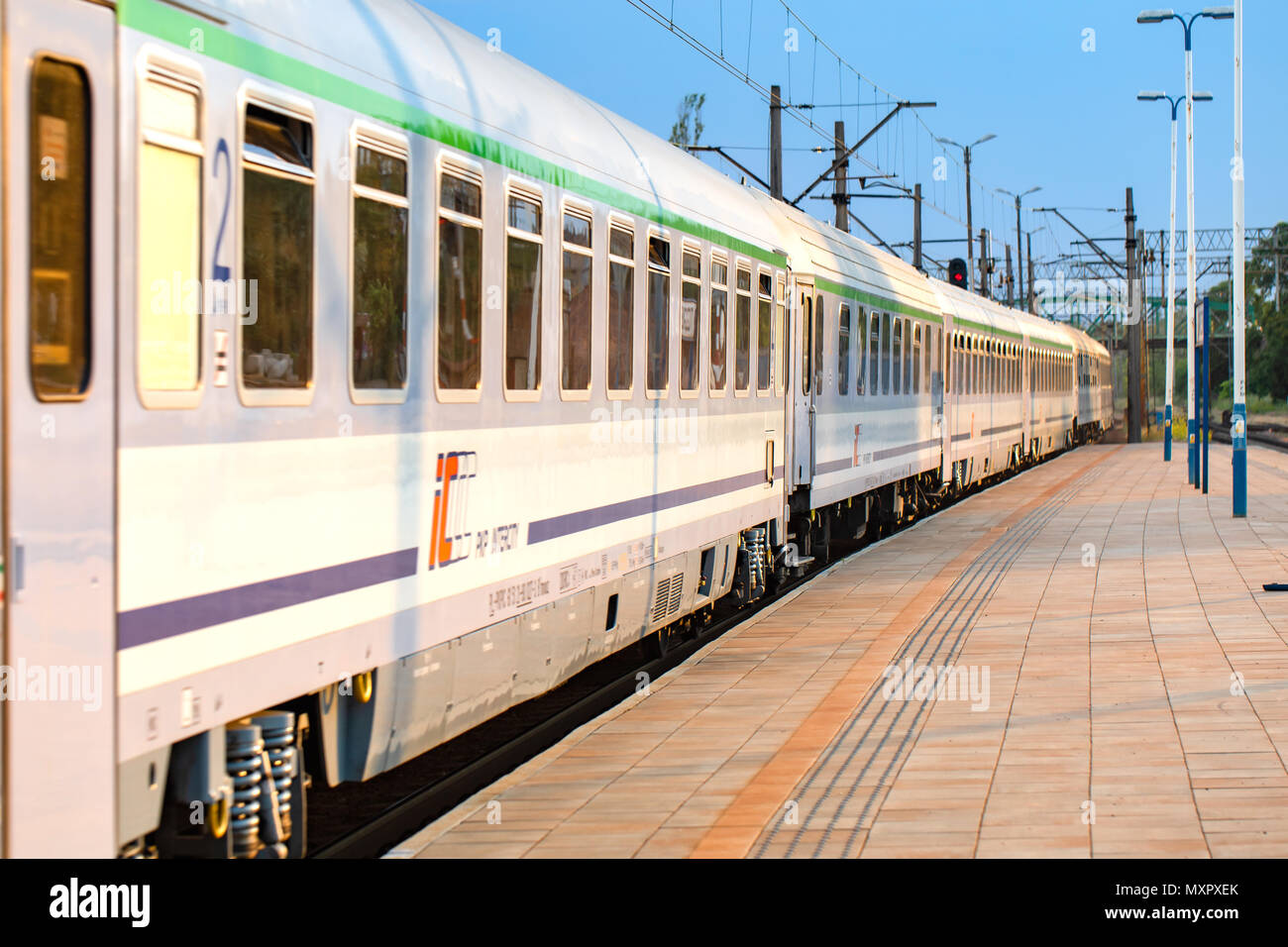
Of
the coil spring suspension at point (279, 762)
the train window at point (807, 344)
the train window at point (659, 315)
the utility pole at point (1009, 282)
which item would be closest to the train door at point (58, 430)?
the coil spring suspension at point (279, 762)

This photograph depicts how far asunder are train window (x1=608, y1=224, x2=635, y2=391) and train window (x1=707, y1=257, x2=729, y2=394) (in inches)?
82.3

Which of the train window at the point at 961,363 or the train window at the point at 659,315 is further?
the train window at the point at 961,363

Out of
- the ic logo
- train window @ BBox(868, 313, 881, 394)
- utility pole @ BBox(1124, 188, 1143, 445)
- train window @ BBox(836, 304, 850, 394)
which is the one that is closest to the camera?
the ic logo

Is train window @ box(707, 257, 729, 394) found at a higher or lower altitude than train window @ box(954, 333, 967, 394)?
lower

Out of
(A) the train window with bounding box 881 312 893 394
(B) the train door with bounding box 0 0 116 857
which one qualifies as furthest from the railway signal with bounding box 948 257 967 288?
(B) the train door with bounding box 0 0 116 857

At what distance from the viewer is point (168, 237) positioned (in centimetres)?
521

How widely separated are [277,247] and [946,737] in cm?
454

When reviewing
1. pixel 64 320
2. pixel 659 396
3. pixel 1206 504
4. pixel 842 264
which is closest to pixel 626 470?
pixel 659 396

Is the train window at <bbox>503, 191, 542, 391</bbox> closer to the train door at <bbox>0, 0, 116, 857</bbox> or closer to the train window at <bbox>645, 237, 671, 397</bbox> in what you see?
the train window at <bbox>645, 237, 671, 397</bbox>

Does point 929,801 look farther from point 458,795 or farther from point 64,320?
point 64,320

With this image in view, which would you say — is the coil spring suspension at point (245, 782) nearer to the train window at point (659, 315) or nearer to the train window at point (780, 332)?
the train window at point (659, 315)

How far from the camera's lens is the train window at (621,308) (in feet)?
32.7

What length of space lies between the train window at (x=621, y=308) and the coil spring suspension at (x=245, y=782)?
4.60 m

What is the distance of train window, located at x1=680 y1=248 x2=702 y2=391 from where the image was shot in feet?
38.3
